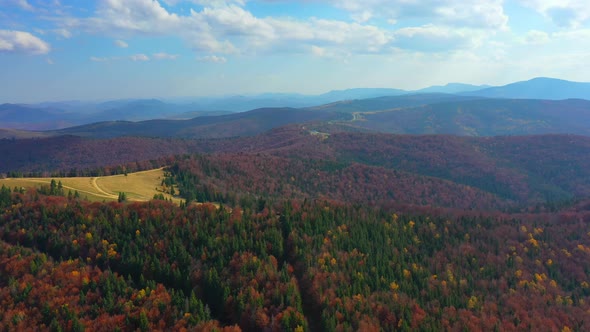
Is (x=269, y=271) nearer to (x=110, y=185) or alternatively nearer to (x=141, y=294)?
(x=141, y=294)

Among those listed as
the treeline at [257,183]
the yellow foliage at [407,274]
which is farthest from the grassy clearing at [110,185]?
the yellow foliage at [407,274]

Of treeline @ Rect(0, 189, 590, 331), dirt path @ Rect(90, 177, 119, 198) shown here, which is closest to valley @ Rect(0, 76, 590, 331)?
treeline @ Rect(0, 189, 590, 331)

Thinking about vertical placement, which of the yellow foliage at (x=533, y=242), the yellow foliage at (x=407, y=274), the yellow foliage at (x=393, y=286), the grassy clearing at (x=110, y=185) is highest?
the grassy clearing at (x=110, y=185)

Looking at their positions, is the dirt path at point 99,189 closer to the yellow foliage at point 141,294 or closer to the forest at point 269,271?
the forest at point 269,271

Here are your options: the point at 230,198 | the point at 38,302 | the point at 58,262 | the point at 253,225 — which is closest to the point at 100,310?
the point at 38,302

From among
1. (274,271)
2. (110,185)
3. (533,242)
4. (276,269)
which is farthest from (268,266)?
(533,242)

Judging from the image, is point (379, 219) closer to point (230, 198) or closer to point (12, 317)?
point (230, 198)

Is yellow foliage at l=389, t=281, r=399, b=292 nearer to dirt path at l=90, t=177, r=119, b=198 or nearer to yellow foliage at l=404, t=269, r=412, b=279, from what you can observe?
yellow foliage at l=404, t=269, r=412, b=279

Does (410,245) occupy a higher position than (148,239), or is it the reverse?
(148,239)
